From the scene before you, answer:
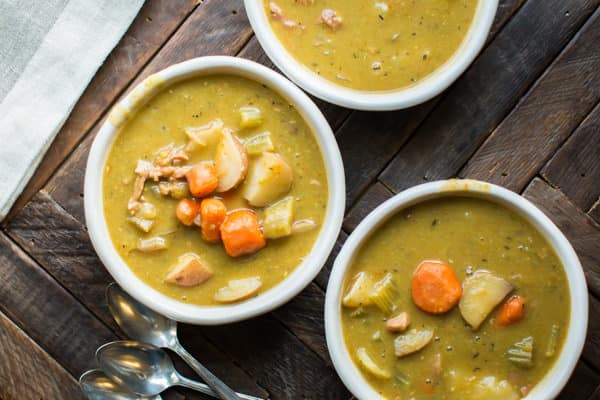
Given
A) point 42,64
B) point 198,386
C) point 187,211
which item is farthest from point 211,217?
point 42,64

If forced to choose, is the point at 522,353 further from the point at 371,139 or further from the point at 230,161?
the point at 230,161

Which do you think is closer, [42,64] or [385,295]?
[385,295]

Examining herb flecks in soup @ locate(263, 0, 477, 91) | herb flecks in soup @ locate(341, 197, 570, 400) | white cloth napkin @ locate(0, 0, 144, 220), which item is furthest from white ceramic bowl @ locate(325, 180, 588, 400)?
white cloth napkin @ locate(0, 0, 144, 220)

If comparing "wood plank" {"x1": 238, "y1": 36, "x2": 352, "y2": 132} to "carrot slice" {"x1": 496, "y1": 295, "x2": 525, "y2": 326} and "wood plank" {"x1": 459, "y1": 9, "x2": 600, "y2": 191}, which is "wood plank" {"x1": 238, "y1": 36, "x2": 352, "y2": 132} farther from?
"carrot slice" {"x1": 496, "y1": 295, "x2": 525, "y2": 326}

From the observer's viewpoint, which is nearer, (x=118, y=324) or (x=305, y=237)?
(x=305, y=237)

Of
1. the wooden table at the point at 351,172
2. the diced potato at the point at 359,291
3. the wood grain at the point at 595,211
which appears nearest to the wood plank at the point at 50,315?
the wooden table at the point at 351,172

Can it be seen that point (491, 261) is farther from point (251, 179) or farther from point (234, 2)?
point (234, 2)

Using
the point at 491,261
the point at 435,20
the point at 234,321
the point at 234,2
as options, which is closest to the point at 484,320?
the point at 491,261
